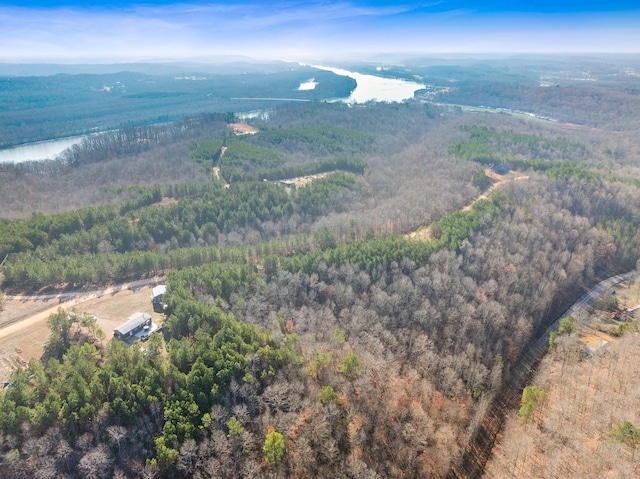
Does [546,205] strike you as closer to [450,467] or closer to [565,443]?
[565,443]

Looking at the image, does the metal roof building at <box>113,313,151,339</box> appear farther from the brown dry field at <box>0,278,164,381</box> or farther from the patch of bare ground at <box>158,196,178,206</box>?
the patch of bare ground at <box>158,196,178,206</box>

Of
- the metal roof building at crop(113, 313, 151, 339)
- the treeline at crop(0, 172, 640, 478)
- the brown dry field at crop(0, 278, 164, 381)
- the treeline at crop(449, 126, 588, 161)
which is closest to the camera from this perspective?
the treeline at crop(0, 172, 640, 478)

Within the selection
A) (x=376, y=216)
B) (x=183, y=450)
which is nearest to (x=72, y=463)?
(x=183, y=450)

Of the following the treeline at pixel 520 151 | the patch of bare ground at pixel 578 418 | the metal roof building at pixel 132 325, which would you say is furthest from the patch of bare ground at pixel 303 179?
the patch of bare ground at pixel 578 418

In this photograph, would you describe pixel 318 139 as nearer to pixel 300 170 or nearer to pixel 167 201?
pixel 300 170

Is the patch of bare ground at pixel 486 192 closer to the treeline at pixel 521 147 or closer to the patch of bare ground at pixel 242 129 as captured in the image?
the treeline at pixel 521 147

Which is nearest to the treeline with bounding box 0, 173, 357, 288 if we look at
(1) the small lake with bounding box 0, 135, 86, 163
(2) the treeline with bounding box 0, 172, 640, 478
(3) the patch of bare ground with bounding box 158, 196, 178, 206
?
(3) the patch of bare ground with bounding box 158, 196, 178, 206

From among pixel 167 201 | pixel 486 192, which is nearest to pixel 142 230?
pixel 167 201

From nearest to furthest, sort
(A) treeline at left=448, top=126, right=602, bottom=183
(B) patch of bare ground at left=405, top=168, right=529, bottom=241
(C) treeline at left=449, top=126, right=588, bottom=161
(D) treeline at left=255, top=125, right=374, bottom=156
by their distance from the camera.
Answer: (B) patch of bare ground at left=405, top=168, right=529, bottom=241 → (A) treeline at left=448, top=126, right=602, bottom=183 → (C) treeline at left=449, top=126, right=588, bottom=161 → (D) treeline at left=255, top=125, right=374, bottom=156
